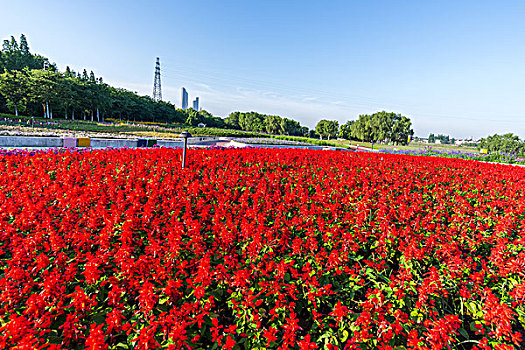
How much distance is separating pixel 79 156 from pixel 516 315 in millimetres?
10143

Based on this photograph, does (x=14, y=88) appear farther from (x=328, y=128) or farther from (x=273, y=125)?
(x=328, y=128)

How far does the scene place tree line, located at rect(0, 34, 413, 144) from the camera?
38688mm

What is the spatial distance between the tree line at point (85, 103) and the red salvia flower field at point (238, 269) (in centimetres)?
4833

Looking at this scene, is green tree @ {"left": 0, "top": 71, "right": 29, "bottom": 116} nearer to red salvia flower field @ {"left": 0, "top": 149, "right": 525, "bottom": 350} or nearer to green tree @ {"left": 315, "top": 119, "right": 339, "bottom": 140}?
red salvia flower field @ {"left": 0, "top": 149, "right": 525, "bottom": 350}

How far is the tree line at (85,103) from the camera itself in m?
38.7

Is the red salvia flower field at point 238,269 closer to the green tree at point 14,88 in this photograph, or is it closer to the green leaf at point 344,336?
the green leaf at point 344,336

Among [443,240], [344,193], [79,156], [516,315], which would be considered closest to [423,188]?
[344,193]

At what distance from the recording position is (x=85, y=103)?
48.1 m

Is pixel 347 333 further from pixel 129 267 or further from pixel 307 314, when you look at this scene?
pixel 129 267

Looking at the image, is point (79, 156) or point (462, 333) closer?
point (462, 333)

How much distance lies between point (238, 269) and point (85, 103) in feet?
200

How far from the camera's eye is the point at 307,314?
108 inches

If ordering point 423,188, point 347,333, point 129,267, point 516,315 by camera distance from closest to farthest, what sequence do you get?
point 347,333, point 129,267, point 516,315, point 423,188

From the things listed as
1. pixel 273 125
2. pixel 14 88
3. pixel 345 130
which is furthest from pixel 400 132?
pixel 14 88
